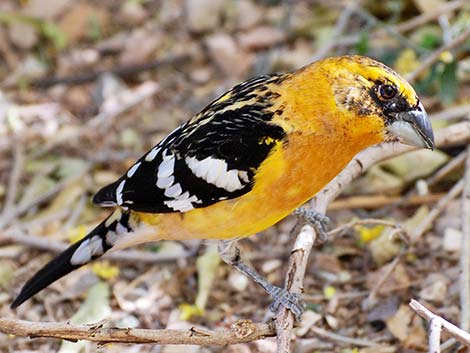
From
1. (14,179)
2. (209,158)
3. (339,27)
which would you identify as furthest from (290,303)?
(339,27)

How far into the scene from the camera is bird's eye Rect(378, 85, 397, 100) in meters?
3.31

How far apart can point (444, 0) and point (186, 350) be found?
3.34 meters

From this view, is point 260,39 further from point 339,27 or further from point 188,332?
point 188,332

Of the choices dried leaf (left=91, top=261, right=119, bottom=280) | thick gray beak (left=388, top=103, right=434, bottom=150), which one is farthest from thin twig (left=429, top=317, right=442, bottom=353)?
dried leaf (left=91, top=261, right=119, bottom=280)

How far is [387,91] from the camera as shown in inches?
131

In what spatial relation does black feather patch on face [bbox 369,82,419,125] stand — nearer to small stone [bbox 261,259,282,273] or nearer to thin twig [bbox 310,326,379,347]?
thin twig [bbox 310,326,379,347]

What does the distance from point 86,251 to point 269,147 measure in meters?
1.09

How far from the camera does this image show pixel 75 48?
6715 mm

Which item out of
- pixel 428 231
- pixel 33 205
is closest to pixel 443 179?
pixel 428 231

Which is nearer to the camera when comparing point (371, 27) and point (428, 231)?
point (428, 231)

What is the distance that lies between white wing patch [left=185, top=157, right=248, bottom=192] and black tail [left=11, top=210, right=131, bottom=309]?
52cm

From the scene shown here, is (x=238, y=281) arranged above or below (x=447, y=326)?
above

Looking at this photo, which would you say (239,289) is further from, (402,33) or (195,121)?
(402,33)

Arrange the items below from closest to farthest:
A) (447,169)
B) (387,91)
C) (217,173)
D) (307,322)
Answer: (387,91)
(217,173)
(307,322)
(447,169)
